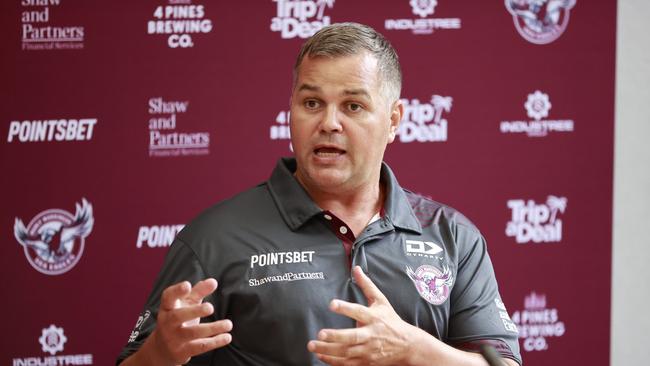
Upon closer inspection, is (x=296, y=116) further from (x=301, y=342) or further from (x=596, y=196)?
(x=596, y=196)

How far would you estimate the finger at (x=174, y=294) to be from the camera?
156 centimetres

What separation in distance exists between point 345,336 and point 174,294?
0.33 m

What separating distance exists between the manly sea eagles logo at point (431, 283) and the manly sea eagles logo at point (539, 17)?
187 cm

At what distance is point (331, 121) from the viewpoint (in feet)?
6.17

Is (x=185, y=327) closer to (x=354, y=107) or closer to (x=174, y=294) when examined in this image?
(x=174, y=294)

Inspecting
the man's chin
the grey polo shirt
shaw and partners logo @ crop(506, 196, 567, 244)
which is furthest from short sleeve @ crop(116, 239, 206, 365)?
shaw and partners logo @ crop(506, 196, 567, 244)

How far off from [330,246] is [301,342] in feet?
0.78

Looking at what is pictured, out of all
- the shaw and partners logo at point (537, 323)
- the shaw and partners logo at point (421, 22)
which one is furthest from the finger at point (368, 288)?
the shaw and partners logo at point (537, 323)

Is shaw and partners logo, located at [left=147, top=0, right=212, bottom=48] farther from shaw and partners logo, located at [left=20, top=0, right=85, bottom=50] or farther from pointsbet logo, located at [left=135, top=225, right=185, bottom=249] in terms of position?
pointsbet logo, located at [left=135, top=225, right=185, bottom=249]

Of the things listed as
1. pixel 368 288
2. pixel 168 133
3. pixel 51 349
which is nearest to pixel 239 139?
pixel 168 133

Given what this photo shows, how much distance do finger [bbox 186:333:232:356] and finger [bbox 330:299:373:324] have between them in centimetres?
21

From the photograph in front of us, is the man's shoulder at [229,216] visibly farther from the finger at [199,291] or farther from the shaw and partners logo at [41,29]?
the shaw and partners logo at [41,29]

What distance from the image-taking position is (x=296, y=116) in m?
1.93

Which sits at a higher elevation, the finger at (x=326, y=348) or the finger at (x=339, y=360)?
the finger at (x=326, y=348)
